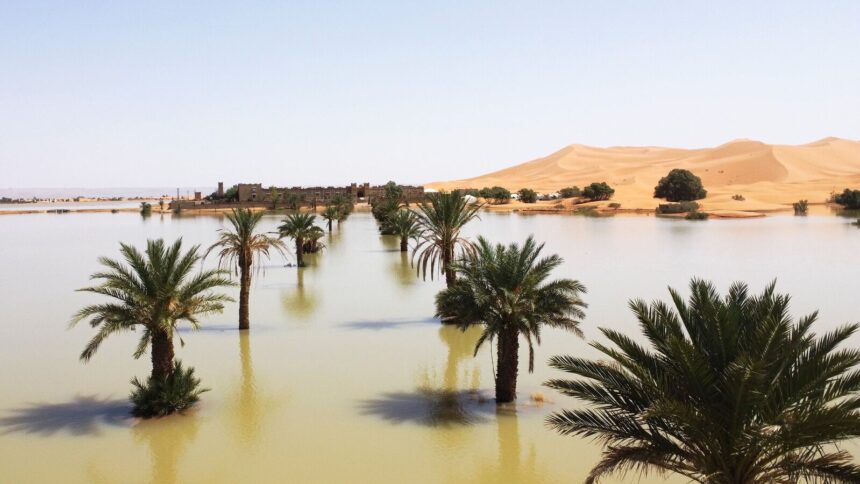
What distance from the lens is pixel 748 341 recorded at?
743 centimetres

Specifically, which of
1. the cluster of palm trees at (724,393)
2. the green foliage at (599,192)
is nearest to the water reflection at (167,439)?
the cluster of palm trees at (724,393)

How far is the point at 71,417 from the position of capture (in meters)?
13.1

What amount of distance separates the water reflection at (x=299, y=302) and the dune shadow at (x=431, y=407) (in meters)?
9.52

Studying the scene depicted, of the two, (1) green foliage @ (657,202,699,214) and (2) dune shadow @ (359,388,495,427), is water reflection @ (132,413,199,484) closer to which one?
(2) dune shadow @ (359,388,495,427)

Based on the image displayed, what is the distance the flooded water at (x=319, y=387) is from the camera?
1080 cm

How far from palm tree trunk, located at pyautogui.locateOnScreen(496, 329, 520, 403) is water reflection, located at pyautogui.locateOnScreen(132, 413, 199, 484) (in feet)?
19.5

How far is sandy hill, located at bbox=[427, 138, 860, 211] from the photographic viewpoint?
95125mm

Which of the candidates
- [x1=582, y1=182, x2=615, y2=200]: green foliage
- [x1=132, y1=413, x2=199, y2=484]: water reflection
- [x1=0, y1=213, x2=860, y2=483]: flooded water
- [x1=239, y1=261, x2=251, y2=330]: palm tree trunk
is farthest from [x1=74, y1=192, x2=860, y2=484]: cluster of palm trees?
[x1=582, y1=182, x2=615, y2=200]: green foliage

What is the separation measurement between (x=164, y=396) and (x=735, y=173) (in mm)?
137031

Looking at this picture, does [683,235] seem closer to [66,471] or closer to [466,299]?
[466,299]

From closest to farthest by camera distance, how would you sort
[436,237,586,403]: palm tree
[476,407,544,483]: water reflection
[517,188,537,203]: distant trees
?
[476,407,544,483]: water reflection
[436,237,586,403]: palm tree
[517,188,537,203]: distant trees

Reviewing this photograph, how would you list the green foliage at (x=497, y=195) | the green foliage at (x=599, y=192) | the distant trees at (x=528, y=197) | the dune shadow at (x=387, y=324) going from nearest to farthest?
the dune shadow at (x=387, y=324)
the green foliage at (x=599, y=192)
the distant trees at (x=528, y=197)
the green foliage at (x=497, y=195)

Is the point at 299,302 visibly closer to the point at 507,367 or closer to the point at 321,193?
the point at 507,367

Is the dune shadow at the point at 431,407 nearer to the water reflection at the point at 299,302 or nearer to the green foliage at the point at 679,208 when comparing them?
the water reflection at the point at 299,302
